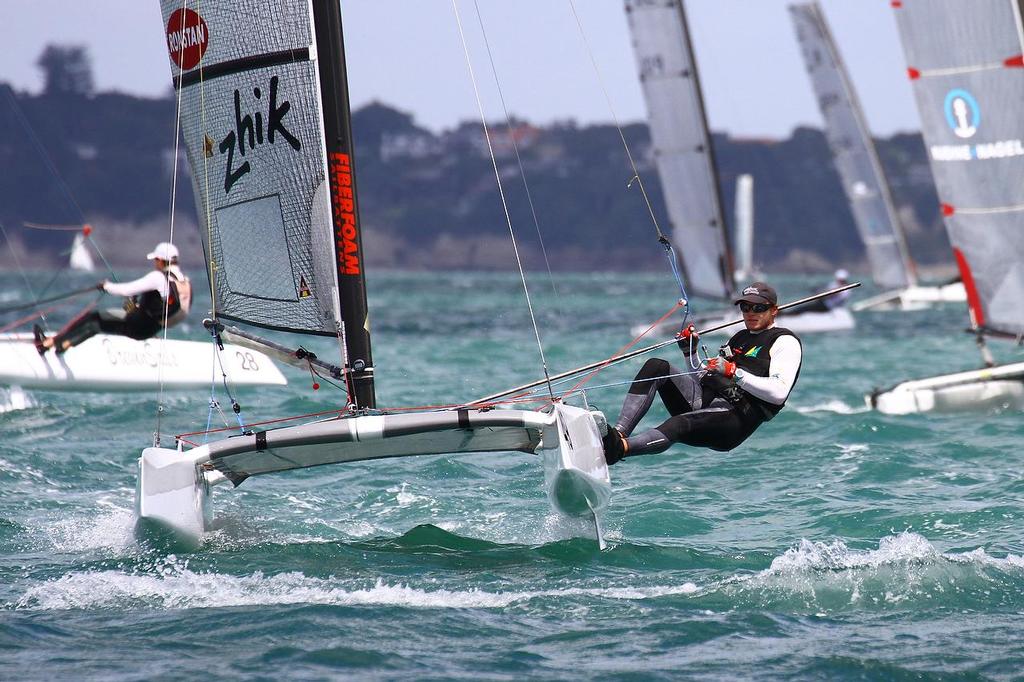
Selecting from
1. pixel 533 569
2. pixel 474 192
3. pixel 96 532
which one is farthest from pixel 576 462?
pixel 474 192

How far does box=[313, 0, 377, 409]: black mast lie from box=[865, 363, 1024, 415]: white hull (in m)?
5.56

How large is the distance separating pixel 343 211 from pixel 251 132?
54cm

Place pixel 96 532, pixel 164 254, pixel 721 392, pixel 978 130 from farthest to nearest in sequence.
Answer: pixel 978 130
pixel 164 254
pixel 96 532
pixel 721 392

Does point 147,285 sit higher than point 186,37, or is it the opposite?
point 186,37

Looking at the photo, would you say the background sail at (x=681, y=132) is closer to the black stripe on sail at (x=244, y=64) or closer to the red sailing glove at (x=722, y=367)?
the black stripe on sail at (x=244, y=64)

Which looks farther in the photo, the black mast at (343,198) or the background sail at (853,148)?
the background sail at (853,148)

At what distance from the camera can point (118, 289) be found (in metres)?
9.63

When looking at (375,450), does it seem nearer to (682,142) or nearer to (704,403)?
(704,403)

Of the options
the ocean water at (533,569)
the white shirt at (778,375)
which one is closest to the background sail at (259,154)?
the ocean water at (533,569)

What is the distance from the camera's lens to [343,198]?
5789 mm

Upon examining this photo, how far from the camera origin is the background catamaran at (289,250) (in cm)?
516

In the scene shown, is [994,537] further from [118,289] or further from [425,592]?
[118,289]

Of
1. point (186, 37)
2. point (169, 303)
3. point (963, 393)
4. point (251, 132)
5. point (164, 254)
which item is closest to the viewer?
point (251, 132)

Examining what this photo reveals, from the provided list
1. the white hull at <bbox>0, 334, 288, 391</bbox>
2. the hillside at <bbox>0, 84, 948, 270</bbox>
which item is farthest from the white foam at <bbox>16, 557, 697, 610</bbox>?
the hillside at <bbox>0, 84, 948, 270</bbox>
